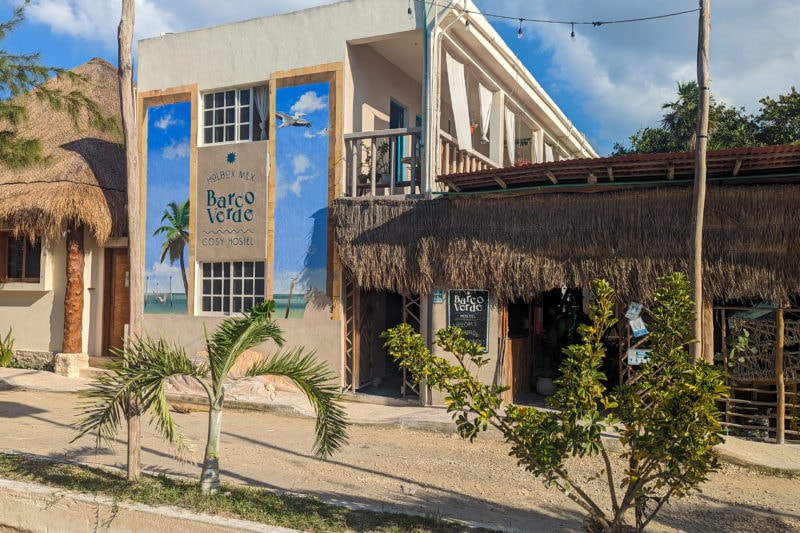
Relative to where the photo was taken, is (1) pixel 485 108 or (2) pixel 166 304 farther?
(1) pixel 485 108

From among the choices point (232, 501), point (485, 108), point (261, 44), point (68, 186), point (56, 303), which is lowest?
point (232, 501)

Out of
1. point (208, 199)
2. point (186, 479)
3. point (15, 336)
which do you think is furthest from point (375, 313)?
point (15, 336)

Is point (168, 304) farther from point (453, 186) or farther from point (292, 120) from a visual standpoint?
point (453, 186)

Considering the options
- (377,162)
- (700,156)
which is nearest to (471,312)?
(377,162)

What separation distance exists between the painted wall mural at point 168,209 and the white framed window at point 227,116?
1.24 ft

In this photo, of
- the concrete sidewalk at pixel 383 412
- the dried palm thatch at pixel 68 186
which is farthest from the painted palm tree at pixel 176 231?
the concrete sidewalk at pixel 383 412

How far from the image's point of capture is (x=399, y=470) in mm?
7254

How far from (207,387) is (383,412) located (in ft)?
16.2

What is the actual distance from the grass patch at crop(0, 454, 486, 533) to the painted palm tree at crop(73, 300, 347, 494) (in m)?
0.28

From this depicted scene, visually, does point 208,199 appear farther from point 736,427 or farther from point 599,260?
point 736,427

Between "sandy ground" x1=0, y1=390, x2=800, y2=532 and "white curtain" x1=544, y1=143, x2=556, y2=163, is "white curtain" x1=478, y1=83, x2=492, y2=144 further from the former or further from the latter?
"sandy ground" x1=0, y1=390, x2=800, y2=532

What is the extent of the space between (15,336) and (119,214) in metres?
3.68

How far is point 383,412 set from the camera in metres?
10.4

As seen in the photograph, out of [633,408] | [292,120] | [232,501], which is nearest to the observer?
[633,408]
